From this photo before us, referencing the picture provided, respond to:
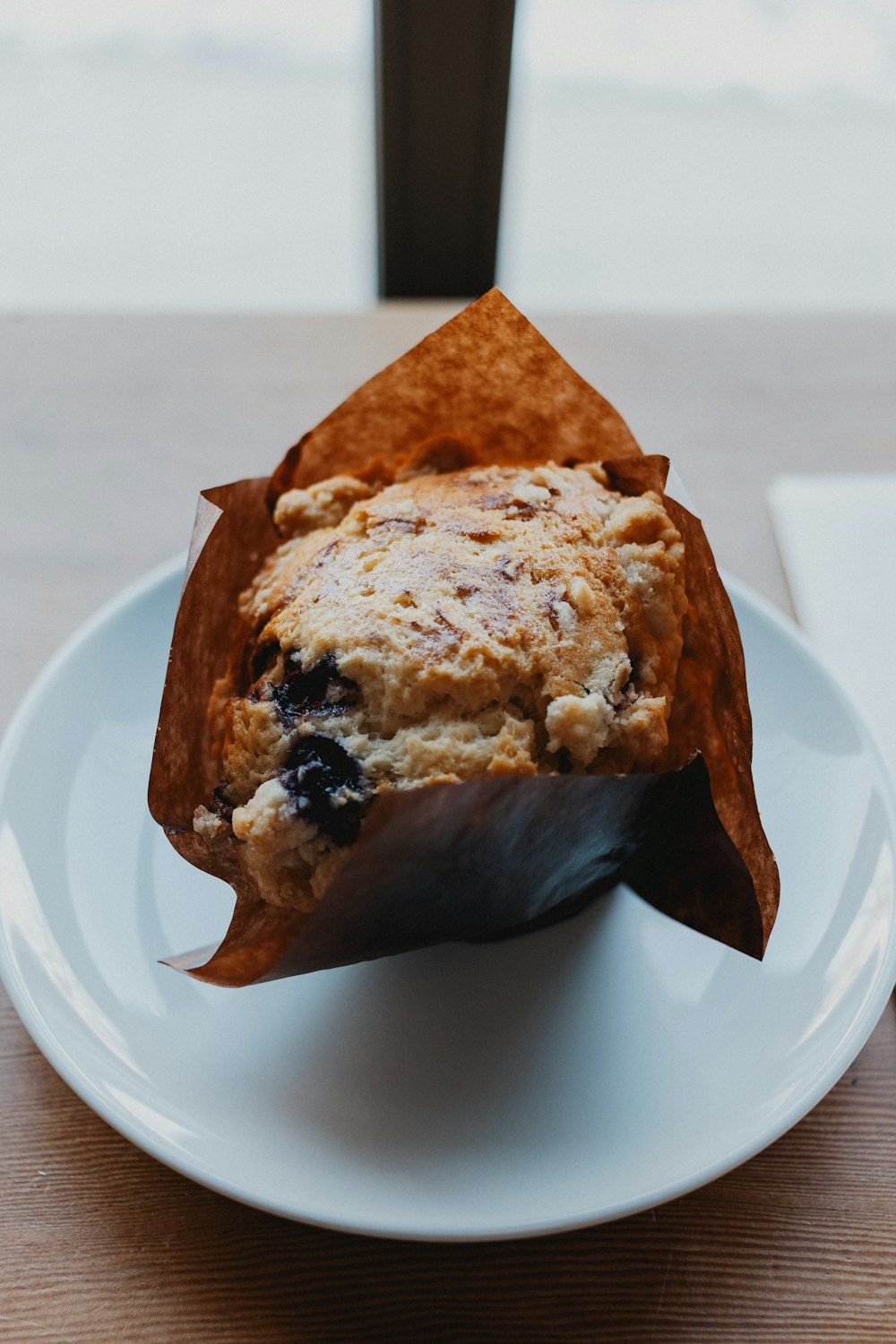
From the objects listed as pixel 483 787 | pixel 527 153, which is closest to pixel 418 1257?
pixel 483 787

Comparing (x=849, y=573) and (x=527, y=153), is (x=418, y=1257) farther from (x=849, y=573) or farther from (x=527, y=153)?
(x=527, y=153)

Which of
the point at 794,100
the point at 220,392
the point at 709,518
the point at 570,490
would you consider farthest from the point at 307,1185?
the point at 794,100

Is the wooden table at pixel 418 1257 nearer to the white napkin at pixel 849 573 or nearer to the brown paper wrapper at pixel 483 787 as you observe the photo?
the brown paper wrapper at pixel 483 787

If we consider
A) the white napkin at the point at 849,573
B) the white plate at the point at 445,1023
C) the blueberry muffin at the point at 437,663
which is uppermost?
the blueberry muffin at the point at 437,663

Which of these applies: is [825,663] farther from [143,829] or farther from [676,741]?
[143,829]

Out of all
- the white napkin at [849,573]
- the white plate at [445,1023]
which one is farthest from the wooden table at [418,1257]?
the white napkin at [849,573]
